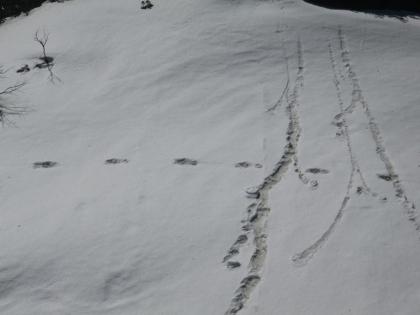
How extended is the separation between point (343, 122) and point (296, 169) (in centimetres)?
130

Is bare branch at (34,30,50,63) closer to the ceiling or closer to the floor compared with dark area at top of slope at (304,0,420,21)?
closer to the floor

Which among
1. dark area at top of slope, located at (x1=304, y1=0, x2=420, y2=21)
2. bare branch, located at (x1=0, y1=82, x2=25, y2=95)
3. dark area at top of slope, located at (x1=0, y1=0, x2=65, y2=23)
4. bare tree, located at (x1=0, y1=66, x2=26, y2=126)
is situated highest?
dark area at top of slope, located at (x1=304, y1=0, x2=420, y2=21)

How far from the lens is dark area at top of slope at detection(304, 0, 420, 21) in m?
9.12

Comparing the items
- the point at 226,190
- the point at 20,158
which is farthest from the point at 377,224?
the point at 20,158

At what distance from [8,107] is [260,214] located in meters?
4.86

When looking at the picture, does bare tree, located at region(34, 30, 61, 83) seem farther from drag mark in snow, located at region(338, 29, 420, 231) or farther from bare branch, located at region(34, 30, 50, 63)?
drag mark in snow, located at region(338, 29, 420, 231)

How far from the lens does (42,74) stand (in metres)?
8.08

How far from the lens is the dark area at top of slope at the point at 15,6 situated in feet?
35.1

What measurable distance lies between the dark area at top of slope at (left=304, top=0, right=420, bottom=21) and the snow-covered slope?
17.1 inches

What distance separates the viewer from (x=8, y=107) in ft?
24.1

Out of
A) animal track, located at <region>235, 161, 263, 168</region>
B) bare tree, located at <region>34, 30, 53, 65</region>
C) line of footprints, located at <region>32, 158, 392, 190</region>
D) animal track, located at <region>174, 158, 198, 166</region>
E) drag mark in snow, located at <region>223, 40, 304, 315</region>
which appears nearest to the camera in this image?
drag mark in snow, located at <region>223, 40, 304, 315</region>

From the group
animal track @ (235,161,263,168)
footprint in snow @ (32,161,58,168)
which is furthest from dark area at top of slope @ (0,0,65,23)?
animal track @ (235,161,263,168)

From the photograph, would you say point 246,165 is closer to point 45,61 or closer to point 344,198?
point 344,198

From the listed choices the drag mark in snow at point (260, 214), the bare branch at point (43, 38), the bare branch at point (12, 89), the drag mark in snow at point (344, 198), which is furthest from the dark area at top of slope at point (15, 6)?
the drag mark in snow at point (344, 198)
